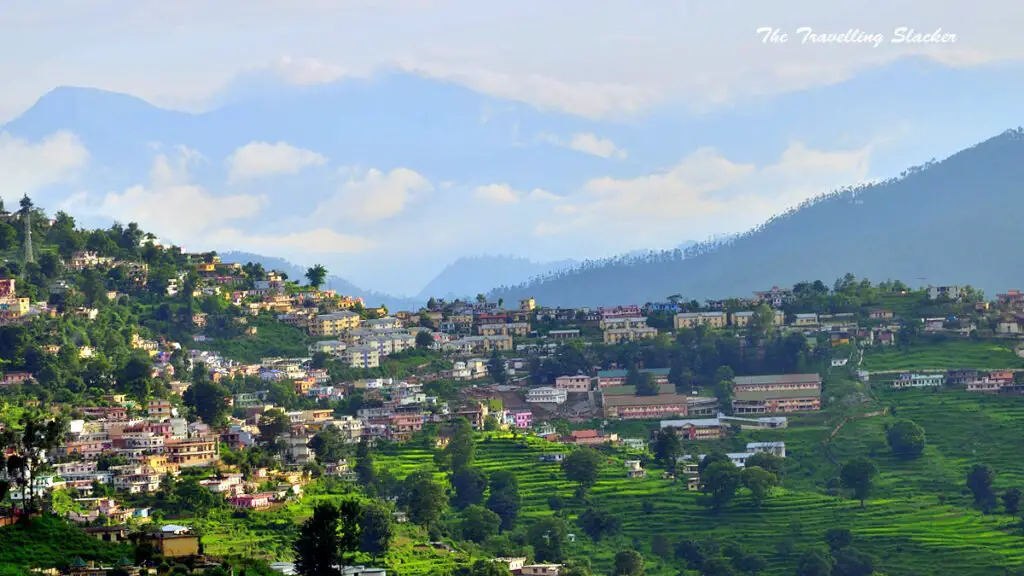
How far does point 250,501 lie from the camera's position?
165 ft

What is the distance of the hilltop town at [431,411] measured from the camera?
48.8 metres

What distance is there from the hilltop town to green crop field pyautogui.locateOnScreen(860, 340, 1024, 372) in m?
0.16

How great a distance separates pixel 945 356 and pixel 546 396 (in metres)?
15.2

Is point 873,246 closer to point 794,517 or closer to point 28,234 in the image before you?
point 28,234

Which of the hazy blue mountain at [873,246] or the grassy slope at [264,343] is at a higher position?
the hazy blue mountain at [873,246]

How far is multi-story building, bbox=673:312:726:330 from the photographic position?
3172 inches

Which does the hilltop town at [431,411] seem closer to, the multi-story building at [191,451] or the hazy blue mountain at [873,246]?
the multi-story building at [191,451]

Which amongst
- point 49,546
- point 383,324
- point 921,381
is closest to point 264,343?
point 383,324

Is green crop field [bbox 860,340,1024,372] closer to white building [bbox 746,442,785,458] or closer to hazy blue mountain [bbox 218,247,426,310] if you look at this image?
white building [bbox 746,442,785,458]

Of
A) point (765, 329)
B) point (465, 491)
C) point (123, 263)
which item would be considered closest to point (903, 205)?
point (765, 329)

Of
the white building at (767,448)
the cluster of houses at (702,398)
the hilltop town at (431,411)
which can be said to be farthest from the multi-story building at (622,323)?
the white building at (767,448)

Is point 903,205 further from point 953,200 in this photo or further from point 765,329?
point 765,329

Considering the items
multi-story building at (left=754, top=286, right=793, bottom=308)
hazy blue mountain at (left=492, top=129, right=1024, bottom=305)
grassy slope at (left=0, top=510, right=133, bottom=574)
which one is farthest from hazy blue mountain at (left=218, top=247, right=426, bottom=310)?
grassy slope at (left=0, top=510, right=133, bottom=574)

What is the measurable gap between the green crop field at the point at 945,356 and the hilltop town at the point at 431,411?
0.16 meters
